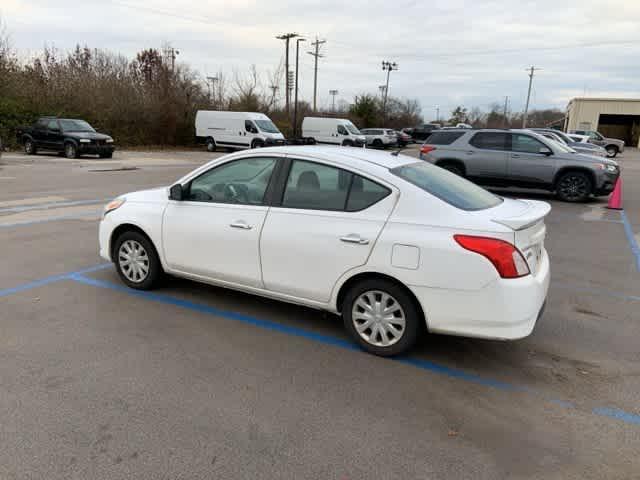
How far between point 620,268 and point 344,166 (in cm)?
509

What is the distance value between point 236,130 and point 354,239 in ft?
93.2

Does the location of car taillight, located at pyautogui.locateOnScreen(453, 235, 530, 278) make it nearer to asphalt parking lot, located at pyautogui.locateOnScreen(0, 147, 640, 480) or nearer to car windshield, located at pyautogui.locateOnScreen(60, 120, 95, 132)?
asphalt parking lot, located at pyautogui.locateOnScreen(0, 147, 640, 480)

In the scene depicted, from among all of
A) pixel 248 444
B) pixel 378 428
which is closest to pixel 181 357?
pixel 248 444

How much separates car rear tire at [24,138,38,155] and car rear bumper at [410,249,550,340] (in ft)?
81.8

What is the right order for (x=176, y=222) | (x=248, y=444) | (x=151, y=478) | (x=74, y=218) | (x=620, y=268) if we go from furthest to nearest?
(x=74, y=218), (x=620, y=268), (x=176, y=222), (x=248, y=444), (x=151, y=478)

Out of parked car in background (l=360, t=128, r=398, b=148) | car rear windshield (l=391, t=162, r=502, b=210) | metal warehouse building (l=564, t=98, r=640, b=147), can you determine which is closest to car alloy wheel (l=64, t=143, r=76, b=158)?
parked car in background (l=360, t=128, r=398, b=148)

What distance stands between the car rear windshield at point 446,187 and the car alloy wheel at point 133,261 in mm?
2783

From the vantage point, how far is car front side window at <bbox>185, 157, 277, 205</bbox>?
4.46 meters

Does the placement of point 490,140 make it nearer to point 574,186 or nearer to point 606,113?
point 574,186

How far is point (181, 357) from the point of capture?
12.8 feet

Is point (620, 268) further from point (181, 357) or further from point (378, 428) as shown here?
point (181, 357)

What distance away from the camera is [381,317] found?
→ 3916 millimetres

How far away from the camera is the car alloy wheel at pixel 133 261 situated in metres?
5.20

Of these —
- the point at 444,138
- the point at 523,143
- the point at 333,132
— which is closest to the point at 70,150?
the point at 444,138
